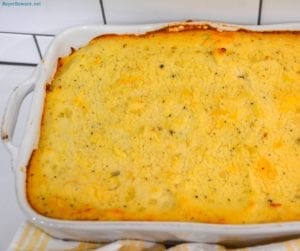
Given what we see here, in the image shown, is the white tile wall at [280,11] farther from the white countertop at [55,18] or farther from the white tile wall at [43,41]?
the white tile wall at [43,41]

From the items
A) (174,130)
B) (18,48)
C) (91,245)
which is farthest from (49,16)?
(91,245)

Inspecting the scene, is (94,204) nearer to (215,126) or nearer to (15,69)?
(215,126)

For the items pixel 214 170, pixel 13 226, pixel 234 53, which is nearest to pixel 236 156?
pixel 214 170

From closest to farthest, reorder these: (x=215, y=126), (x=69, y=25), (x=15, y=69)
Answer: (x=215, y=126) → (x=69, y=25) → (x=15, y=69)

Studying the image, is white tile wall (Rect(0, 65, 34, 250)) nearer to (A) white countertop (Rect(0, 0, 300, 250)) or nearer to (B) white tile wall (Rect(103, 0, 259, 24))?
(A) white countertop (Rect(0, 0, 300, 250))

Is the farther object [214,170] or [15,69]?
Result: [15,69]
